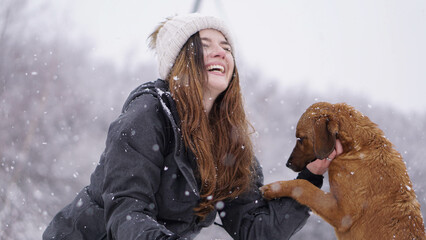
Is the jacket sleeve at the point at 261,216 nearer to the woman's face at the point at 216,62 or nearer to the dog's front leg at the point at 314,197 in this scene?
the dog's front leg at the point at 314,197

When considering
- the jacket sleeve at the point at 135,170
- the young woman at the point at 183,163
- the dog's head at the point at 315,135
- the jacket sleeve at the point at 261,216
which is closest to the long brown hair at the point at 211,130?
the young woman at the point at 183,163

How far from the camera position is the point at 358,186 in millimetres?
2873

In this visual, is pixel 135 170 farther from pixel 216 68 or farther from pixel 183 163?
pixel 216 68

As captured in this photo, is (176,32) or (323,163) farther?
(323,163)

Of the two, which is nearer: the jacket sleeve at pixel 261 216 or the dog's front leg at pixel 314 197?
the jacket sleeve at pixel 261 216

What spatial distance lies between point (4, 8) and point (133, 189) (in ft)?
76.8

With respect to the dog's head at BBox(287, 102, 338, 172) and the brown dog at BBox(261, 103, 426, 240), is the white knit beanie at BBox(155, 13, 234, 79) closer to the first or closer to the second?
the dog's head at BBox(287, 102, 338, 172)

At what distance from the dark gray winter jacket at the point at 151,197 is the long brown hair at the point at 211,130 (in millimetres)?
74

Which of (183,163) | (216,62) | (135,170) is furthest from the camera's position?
(216,62)

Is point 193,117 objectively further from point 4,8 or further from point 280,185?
point 4,8

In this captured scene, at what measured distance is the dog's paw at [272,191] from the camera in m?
2.93

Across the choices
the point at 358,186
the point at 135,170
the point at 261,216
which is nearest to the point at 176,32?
the point at 135,170

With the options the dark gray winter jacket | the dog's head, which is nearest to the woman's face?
the dark gray winter jacket

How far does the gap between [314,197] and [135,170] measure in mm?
1383
